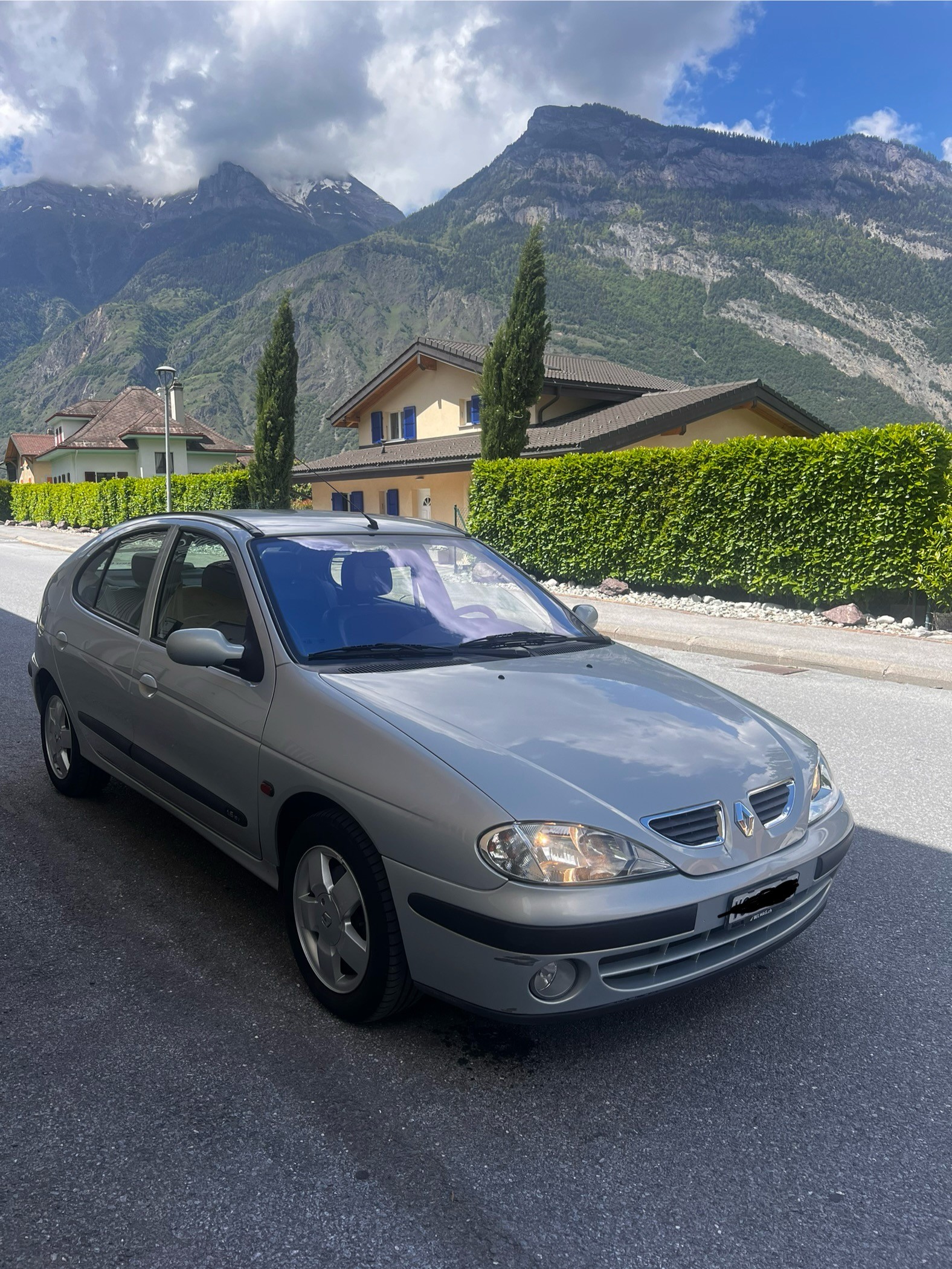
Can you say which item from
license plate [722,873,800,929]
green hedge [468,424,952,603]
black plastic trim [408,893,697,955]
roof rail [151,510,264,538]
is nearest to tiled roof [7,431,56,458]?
green hedge [468,424,952,603]

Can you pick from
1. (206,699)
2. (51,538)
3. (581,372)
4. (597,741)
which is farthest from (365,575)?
(51,538)

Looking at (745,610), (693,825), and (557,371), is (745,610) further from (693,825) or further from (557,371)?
(557,371)

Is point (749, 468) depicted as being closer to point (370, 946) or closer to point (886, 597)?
point (886, 597)

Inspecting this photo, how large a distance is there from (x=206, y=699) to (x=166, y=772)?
489 millimetres

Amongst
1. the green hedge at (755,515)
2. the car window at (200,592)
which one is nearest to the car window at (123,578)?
the car window at (200,592)

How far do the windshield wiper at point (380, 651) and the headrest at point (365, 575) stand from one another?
34 centimetres

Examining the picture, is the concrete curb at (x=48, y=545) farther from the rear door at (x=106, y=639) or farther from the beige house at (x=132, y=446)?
the beige house at (x=132, y=446)

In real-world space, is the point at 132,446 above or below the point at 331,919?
above

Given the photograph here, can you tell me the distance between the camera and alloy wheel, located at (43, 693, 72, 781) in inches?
192

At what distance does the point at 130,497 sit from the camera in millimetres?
39312

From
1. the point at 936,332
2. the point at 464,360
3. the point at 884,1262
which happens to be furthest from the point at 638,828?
the point at 936,332

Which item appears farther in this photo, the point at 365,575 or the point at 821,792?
the point at 365,575

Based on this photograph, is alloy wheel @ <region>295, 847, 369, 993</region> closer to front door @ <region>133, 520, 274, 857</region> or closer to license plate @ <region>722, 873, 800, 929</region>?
front door @ <region>133, 520, 274, 857</region>

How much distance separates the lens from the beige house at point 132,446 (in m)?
64.2
